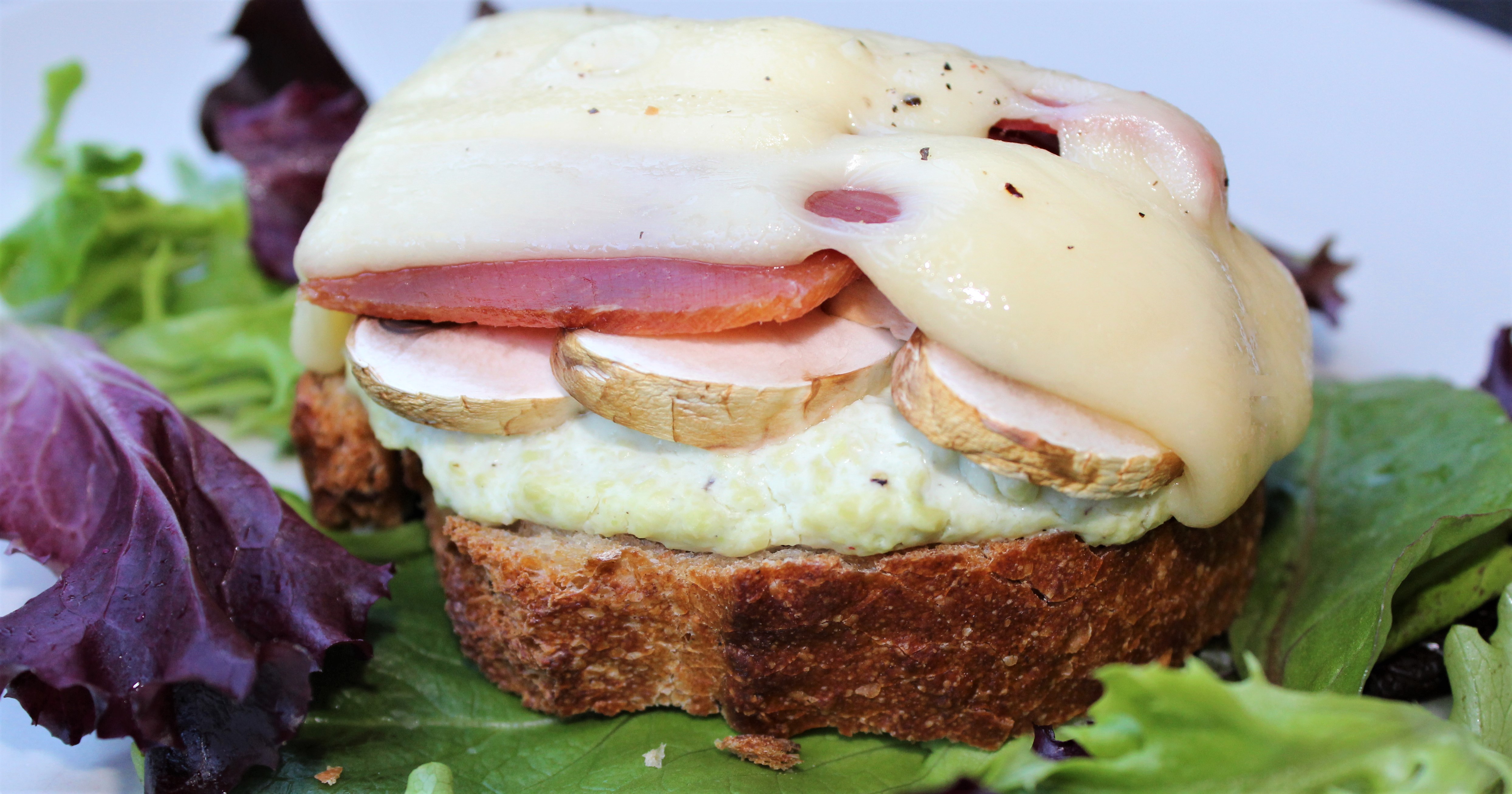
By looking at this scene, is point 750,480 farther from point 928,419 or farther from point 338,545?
point 338,545

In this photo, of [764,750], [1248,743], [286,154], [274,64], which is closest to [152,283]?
[286,154]

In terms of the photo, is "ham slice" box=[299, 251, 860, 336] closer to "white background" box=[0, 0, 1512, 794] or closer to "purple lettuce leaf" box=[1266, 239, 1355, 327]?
"white background" box=[0, 0, 1512, 794]

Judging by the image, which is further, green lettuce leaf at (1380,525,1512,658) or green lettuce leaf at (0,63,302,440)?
green lettuce leaf at (0,63,302,440)

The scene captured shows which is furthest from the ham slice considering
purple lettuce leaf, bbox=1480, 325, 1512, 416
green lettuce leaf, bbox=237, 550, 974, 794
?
purple lettuce leaf, bbox=1480, 325, 1512, 416

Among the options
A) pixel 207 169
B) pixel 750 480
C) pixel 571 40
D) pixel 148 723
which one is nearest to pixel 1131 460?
pixel 750 480

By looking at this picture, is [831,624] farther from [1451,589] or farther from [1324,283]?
[1324,283]

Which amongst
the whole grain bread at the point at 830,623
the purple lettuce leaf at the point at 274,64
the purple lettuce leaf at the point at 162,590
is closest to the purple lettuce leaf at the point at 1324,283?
the whole grain bread at the point at 830,623

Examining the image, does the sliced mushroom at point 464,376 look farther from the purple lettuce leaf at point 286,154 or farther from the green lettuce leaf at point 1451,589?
the green lettuce leaf at point 1451,589
